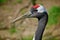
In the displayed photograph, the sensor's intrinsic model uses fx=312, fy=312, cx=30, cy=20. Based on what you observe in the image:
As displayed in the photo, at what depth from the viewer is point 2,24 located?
32.3 ft

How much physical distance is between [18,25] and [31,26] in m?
0.41

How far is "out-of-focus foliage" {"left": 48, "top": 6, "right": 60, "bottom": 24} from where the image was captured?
979 cm

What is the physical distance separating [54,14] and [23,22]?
1032 mm

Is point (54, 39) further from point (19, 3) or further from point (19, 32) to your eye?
point (19, 3)

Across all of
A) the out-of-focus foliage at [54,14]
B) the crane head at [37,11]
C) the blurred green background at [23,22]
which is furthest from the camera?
the out-of-focus foliage at [54,14]

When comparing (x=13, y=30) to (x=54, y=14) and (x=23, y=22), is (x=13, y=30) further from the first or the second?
(x=54, y=14)

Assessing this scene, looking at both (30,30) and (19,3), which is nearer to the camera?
(30,30)

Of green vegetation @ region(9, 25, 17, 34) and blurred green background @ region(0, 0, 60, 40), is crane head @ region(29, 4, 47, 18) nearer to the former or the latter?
blurred green background @ region(0, 0, 60, 40)

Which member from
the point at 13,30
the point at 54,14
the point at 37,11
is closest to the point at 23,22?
the point at 13,30

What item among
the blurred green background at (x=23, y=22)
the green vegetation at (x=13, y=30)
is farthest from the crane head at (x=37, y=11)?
the green vegetation at (x=13, y=30)

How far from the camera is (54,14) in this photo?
1000 centimetres

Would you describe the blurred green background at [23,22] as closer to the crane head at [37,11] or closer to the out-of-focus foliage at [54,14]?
the out-of-focus foliage at [54,14]

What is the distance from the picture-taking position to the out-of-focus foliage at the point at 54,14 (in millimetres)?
9789

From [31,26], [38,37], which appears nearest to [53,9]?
[31,26]
